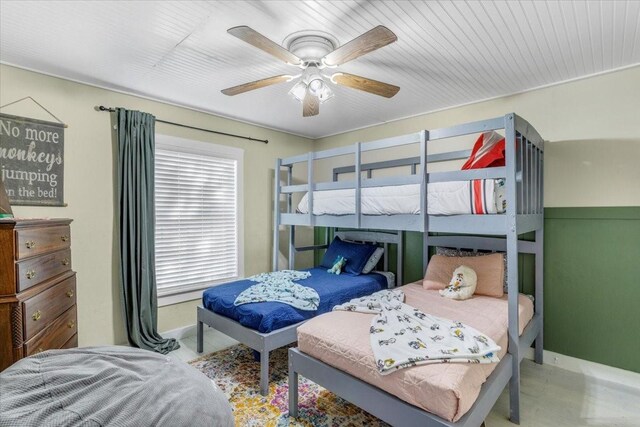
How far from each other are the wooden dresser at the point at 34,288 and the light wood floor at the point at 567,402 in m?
2.88

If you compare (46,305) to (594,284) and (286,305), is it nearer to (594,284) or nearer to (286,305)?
(286,305)

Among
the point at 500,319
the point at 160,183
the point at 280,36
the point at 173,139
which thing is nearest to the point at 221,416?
the point at 500,319

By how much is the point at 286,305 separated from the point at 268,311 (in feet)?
0.59

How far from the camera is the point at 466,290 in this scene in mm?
2639

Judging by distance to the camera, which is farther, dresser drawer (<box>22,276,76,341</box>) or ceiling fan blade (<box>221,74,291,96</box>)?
ceiling fan blade (<box>221,74,291,96</box>)

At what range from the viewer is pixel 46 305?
2014mm

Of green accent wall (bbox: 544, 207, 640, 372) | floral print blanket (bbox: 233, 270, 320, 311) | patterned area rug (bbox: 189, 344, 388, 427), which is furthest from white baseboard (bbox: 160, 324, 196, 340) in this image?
green accent wall (bbox: 544, 207, 640, 372)

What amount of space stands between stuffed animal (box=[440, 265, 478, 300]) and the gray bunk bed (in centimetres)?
43

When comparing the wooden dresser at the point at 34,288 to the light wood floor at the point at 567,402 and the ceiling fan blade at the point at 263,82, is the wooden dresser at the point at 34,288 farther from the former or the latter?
the light wood floor at the point at 567,402

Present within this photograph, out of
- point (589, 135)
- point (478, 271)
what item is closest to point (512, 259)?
point (478, 271)

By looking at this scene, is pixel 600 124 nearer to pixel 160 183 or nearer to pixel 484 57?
pixel 484 57

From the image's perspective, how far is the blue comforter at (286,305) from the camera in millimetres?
2469

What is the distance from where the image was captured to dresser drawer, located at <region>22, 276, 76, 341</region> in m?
1.80

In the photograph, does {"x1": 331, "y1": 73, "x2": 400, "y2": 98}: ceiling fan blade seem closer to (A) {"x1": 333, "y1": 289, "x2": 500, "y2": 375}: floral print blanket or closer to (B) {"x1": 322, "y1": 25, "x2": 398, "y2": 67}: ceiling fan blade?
(B) {"x1": 322, "y1": 25, "x2": 398, "y2": 67}: ceiling fan blade
